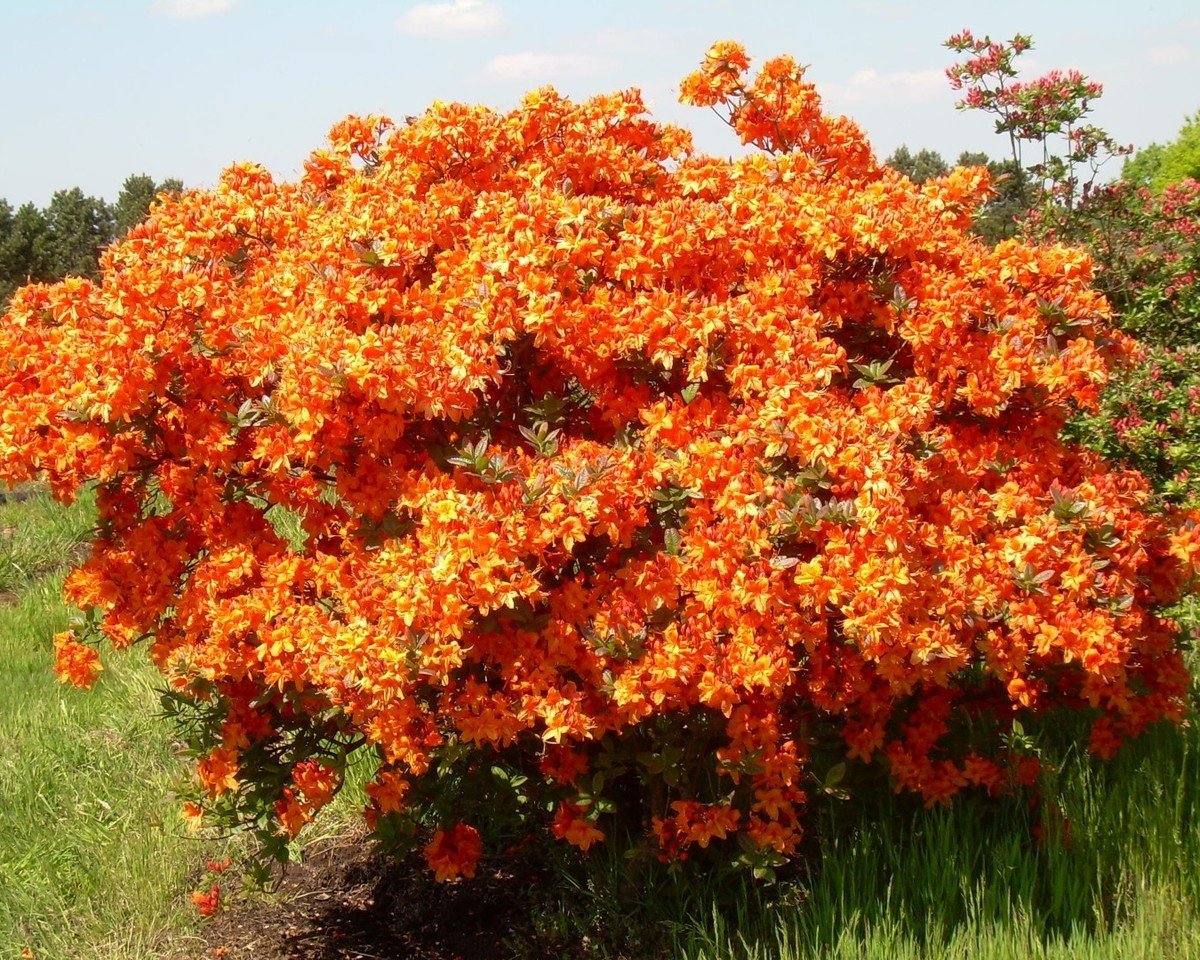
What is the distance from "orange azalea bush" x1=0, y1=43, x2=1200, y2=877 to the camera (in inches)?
103

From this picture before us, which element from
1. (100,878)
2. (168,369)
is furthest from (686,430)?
(100,878)

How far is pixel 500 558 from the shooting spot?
98.7 inches

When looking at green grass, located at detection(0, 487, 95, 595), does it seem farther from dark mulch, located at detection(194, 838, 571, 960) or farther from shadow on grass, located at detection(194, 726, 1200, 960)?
shadow on grass, located at detection(194, 726, 1200, 960)

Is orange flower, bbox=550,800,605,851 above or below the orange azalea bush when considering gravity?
below

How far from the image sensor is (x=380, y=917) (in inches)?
146

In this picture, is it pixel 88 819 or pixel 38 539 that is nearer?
pixel 88 819

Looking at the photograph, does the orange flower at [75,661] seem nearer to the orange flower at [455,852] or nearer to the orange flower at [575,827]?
the orange flower at [455,852]

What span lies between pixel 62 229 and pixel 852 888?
26406 millimetres

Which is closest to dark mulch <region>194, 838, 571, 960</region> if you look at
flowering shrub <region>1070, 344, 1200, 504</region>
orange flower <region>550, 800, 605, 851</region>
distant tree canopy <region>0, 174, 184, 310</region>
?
orange flower <region>550, 800, 605, 851</region>

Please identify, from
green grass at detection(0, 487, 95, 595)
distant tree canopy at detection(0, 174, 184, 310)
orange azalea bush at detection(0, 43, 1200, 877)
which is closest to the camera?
orange azalea bush at detection(0, 43, 1200, 877)

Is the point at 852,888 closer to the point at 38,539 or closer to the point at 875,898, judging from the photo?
the point at 875,898

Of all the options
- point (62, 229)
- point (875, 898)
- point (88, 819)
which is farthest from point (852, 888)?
point (62, 229)

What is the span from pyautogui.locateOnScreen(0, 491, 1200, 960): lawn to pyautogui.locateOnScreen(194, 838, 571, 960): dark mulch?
0.03 m

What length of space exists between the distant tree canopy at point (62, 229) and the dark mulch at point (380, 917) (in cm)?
2092
